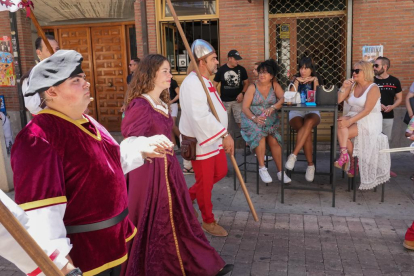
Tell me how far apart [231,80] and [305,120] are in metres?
2.74

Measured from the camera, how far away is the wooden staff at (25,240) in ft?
4.11

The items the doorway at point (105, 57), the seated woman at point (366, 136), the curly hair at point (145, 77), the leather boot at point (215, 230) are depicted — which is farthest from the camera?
the doorway at point (105, 57)

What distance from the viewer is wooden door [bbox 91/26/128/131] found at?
1037 centimetres

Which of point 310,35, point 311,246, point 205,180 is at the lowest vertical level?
point 311,246

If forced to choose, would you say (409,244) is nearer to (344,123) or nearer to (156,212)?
(344,123)

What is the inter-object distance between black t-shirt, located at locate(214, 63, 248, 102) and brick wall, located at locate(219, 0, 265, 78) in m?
0.60

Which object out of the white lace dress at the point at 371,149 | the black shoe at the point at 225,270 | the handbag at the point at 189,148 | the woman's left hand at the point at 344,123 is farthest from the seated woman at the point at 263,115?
the black shoe at the point at 225,270

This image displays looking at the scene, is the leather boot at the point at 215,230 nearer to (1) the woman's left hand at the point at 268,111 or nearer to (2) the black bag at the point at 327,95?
(1) the woman's left hand at the point at 268,111

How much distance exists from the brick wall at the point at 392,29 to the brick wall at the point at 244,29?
1982mm

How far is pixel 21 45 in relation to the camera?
980cm

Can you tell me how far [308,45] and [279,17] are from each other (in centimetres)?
89

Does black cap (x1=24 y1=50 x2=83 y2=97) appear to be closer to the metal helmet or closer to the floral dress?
the metal helmet

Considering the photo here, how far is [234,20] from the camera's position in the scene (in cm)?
860

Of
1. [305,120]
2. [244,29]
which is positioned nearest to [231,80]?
[244,29]
